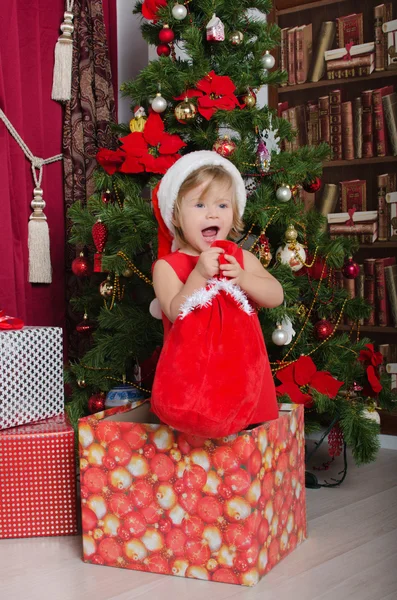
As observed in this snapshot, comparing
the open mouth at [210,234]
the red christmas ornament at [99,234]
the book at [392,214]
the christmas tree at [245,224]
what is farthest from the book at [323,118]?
the open mouth at [210,234]

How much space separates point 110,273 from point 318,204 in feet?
3.36

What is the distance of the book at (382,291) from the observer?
264 centimetres

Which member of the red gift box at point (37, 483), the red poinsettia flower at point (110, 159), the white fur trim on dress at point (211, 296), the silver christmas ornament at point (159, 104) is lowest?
the red gift box at point (37, 483)

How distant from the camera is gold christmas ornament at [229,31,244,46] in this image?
2.00m

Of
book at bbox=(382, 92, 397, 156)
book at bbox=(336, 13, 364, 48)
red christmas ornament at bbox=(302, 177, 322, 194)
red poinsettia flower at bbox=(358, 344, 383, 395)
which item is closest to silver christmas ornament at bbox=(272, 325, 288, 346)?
red poinsettia flower at bbox=(358, 344, 383, 395)

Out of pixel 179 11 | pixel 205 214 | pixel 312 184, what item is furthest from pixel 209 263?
pixel 179 11

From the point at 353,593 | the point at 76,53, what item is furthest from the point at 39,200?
the point at 353,593

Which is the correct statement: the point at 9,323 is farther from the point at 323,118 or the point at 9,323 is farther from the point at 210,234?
the point at 323,118

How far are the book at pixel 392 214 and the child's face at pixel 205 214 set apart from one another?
1281 millimetres

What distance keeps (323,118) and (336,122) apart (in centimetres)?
6

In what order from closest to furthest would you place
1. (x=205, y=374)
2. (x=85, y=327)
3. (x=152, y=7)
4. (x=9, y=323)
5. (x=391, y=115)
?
(x=205, y=374) < (x=9, y=323) < (x=152, y=7) < (x=85, y=327) < (x=391, y=115)

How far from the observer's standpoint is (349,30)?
2.66m

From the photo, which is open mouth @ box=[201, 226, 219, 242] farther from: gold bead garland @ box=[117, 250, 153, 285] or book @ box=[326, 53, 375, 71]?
book @ box=[326, 53, 375, 71]

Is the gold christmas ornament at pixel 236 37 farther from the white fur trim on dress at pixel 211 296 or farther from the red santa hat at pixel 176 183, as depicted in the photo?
the white fur trim on dress at pixel 211 296
